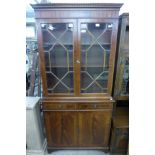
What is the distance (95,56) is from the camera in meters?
1.79

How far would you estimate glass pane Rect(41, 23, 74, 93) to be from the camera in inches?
64.3

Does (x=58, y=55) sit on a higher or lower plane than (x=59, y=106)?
higher

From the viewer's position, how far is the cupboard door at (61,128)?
188 cm

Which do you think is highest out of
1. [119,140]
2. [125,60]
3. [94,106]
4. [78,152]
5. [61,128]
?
[125,60]

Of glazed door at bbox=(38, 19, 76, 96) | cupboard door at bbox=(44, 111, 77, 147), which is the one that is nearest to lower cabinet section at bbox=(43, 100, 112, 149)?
cupboard door at bbox=(44, 111, 77, 147)

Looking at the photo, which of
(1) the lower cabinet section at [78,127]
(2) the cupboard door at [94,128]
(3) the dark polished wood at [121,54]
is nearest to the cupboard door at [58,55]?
(1) the lower cabinet section at [78,127]

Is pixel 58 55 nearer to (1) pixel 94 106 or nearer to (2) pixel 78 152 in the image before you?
(1) pixel 94 106

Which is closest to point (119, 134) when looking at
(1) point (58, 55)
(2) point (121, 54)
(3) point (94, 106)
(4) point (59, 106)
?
(3) point (94, 106)

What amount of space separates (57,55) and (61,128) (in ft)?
3.11

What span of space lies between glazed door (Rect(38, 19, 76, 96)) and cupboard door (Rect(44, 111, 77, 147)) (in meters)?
0.29
